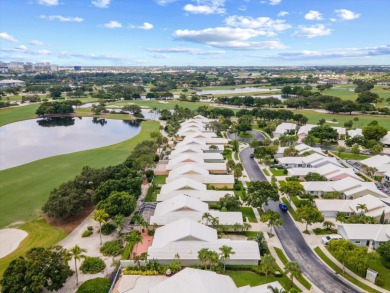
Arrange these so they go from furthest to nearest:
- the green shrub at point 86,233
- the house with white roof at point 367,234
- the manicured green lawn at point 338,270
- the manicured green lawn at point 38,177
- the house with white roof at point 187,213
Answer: the manicured green lawn at point 38,177 → the house with white roof at point 187,213 → the green shrub at point 86,233 → the house with white roof at point 367,234 → the manicured green lawn at point 338,270

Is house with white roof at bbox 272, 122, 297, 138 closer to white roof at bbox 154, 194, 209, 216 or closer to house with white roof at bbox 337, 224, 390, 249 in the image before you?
white roof at bbox 154, 194, 209, 216

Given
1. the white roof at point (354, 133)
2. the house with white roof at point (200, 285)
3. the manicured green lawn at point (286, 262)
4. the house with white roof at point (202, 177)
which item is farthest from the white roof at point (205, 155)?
the white roof at point (354, 133)

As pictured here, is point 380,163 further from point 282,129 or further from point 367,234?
point 282,129

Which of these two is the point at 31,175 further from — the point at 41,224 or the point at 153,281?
the point at 153,281

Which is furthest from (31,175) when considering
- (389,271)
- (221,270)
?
(389,271)

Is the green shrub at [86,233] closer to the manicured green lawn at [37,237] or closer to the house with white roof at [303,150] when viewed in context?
the manicured green lawn at [37,237]

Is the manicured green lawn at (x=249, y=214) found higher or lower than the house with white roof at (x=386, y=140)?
lower

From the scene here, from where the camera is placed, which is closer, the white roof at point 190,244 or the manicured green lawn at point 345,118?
the white roof at point 190,244

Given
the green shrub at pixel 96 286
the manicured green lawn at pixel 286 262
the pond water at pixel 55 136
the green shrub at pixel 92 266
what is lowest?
the pond water at pixel 55 136
